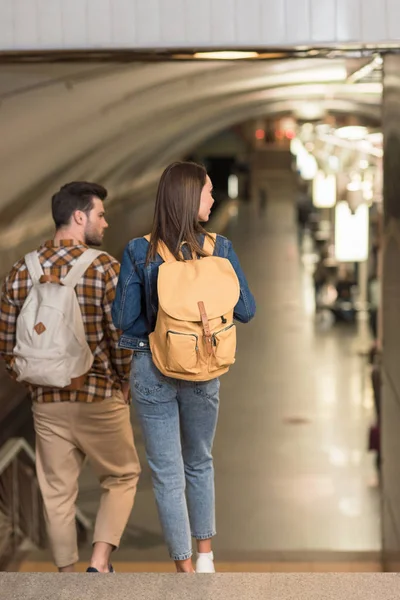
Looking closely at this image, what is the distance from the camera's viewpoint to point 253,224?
32.3 metres

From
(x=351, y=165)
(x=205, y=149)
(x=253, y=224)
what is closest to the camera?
(x=351, y=165)

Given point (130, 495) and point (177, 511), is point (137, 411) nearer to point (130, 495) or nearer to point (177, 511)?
point (177, 511)

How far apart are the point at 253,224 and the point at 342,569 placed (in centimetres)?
2609

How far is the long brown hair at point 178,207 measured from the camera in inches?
133

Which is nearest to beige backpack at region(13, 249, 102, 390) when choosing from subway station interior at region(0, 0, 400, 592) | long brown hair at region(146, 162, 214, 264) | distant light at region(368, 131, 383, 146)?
long brown hair at region(146, 162, 214, 264)

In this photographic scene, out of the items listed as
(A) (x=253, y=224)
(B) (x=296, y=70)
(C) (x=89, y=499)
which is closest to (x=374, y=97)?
(B) (x=296, y=70)

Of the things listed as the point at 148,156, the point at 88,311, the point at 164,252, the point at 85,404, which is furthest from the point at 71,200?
the point at 148,156

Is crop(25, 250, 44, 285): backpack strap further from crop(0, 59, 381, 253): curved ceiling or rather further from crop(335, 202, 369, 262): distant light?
crop(335, 202, 369, 262): distant light

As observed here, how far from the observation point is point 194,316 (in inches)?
133

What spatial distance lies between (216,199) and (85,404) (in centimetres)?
476

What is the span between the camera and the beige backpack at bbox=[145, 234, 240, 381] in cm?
336

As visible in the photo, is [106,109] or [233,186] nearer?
[106,109]

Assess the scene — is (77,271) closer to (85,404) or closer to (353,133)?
(85,404)

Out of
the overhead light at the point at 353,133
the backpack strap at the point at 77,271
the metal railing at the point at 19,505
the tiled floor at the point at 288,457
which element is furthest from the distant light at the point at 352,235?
the backpack strap at the point at 77,271
